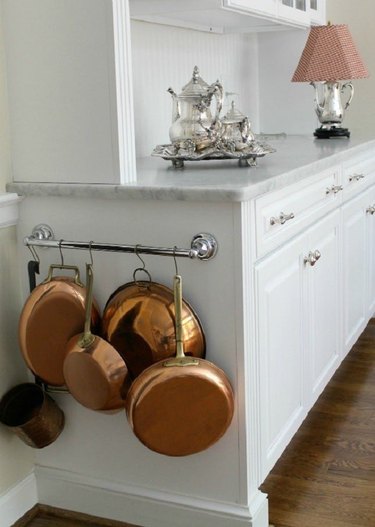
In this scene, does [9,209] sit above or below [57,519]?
above

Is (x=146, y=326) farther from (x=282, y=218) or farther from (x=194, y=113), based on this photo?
(x=194, y=113)

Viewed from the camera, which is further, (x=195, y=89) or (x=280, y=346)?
(x=195, y=89)

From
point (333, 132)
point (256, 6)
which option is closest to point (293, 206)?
point (256, 6)

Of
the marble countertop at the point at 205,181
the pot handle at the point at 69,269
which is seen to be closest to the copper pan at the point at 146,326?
the pot handle at the point at 69,269

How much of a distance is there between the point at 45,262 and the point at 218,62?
1.65 meters

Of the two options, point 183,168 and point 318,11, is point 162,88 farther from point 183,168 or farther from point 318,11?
point 318,11

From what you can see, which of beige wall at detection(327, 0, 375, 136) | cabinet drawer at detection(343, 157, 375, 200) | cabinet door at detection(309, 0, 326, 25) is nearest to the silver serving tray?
cabinet drawer at detection(343, 157, 375, 200)

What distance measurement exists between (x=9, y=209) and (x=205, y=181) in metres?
0.50

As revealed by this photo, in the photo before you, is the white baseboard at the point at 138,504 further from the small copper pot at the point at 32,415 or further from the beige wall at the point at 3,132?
the beige wall at the point at 3,132

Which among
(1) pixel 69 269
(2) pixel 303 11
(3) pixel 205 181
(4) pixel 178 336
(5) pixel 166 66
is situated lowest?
(4) pixel 178 336

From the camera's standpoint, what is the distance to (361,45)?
370cm

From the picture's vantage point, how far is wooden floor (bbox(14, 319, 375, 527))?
6.85 feet

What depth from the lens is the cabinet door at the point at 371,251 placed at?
3240mm

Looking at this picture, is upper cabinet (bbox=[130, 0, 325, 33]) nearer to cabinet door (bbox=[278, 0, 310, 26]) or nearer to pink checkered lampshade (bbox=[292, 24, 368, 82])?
cabinet door (bbox=[278, 0, 310, 26])
